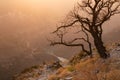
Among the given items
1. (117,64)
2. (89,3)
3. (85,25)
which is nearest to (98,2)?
(89,3)

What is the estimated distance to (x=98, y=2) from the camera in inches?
1661

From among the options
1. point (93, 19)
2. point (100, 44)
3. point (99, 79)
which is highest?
point (93, 19)

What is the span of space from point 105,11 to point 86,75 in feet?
54.5

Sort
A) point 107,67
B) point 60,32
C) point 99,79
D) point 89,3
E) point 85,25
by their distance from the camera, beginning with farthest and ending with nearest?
point 60,32 < point 85,25 < point 89,3 < point 107,67 < point 99,79

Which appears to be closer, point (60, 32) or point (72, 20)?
point (72, 20)

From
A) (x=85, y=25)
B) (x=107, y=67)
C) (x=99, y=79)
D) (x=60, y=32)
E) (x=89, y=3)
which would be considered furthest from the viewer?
(x=60, y=32)

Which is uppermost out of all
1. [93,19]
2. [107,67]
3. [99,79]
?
[93,19]

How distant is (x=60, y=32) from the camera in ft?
173

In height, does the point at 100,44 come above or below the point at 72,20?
below

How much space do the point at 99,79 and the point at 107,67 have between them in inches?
357

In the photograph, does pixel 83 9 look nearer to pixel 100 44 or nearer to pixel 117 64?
pixel 100 44

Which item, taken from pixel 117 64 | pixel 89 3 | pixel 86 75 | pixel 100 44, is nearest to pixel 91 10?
pixel 89 3

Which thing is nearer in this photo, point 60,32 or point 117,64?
point 117,64

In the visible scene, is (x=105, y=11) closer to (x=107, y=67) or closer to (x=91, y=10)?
(x=91, y=10)
